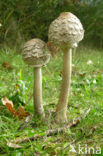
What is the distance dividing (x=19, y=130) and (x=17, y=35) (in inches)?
185

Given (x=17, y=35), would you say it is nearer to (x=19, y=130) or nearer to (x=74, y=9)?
(x=74, y=9)

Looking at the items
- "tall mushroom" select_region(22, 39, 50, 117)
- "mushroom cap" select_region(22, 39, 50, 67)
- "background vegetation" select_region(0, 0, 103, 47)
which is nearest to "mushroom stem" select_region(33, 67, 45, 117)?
"tall mushroom" select_region(22, 39, 50, 117)

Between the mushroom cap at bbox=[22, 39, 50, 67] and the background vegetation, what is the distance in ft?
10.1

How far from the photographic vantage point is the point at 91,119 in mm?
1949

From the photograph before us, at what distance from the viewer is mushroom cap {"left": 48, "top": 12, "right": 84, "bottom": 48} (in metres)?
1.68

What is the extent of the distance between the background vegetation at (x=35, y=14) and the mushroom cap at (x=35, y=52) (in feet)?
10.1

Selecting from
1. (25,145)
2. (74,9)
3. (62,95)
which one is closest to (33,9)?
(74,9)

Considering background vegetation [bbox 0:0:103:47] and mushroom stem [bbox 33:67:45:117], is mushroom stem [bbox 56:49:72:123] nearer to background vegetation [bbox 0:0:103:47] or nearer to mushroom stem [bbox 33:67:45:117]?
mushroom stem [bbox 33:67:45:117]

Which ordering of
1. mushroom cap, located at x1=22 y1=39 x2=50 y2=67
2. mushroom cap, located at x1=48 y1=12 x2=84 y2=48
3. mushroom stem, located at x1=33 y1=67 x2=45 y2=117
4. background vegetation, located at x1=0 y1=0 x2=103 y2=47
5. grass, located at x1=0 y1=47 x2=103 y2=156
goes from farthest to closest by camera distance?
background vegetation, located at x1=0 y1=0 x2=103 y2=47, mushroom stem, located at x1=33 y1=67 x2=45 y2=117, mushroom cap, located at x1=22 y1=39 x2=50 y2=67, mushroom cap, located at x1=48 y1=12 x2=84 y2=48, grass, located at x1=0 y1=47 x2=103 y2=156

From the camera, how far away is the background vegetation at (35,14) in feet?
16.2

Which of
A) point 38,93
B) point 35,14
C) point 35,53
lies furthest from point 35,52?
point 35,14

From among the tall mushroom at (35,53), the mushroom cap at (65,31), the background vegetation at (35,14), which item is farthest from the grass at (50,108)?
the background vegetation at (35,14)

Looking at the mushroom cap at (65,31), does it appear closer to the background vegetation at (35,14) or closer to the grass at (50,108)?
the grass at (50,108)

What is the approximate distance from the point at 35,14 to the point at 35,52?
3695mm
